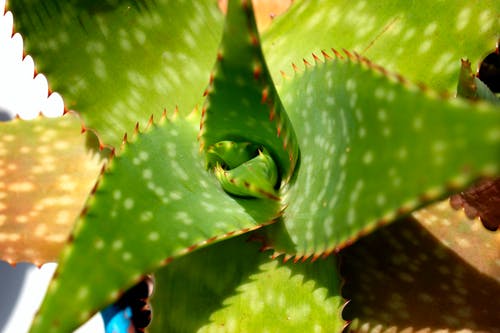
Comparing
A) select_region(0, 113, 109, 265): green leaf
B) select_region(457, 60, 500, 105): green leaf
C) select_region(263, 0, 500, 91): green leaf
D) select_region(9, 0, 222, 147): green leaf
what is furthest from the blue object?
select_region(457, 60, 500, 105): green leaf

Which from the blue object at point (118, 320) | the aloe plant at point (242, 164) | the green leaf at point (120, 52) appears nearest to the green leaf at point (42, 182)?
the aloe plant at point (242, 164)

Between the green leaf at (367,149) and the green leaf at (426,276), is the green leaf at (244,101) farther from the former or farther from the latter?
the green leaf at (426,276)

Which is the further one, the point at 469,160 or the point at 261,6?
the point at 261,6

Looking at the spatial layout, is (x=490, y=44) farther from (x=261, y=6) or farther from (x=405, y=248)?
(x=261, y=6)

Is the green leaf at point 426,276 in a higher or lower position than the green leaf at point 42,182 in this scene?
lower

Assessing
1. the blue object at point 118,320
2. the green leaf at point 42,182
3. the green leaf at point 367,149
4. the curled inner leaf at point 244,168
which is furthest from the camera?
the blue object at point 118,320

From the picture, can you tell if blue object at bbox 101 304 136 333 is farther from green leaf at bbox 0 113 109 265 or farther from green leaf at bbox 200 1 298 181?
green leaf at bbox 200 1 298 181

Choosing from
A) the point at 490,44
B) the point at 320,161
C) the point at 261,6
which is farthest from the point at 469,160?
the point at 261,6
